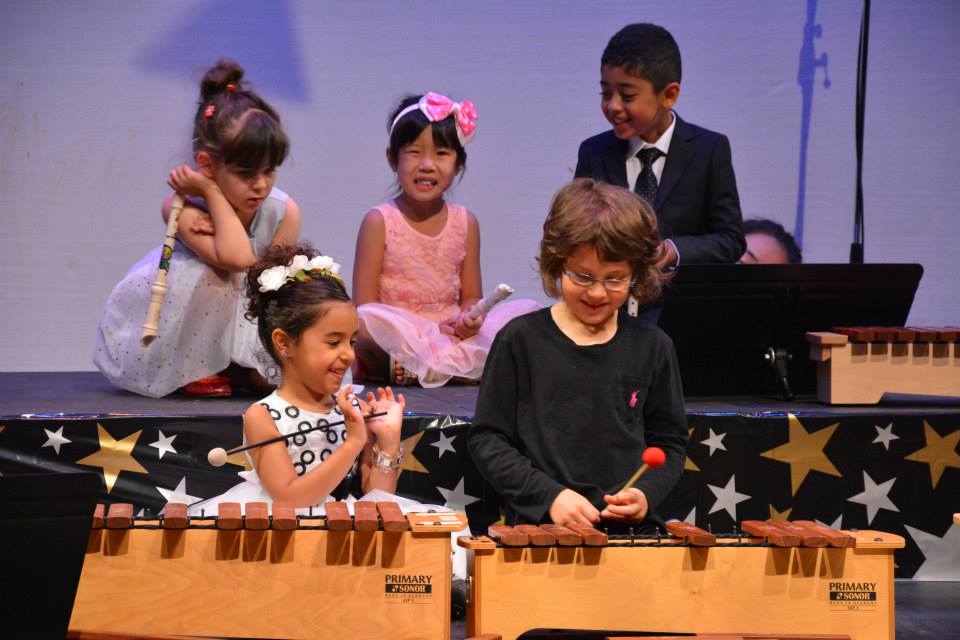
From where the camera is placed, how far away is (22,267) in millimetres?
5473

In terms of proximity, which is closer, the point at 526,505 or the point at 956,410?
the point at 526,505

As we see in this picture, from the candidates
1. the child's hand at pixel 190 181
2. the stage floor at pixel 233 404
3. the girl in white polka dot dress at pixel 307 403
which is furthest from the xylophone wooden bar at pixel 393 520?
the child's hand at pixel 190 181

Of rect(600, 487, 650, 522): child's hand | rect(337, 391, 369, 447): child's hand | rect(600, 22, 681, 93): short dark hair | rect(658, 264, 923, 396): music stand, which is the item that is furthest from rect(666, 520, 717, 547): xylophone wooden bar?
rect(600, 22, 681, 93): short dark hair

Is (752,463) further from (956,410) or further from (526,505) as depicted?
(526,505)

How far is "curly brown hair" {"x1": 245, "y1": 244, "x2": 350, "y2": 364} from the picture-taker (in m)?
3.44

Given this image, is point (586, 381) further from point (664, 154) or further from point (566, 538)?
point (664, 154)

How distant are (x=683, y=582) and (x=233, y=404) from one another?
6.67 ft

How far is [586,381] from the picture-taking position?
3.20m

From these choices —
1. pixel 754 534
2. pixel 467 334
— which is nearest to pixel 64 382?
pixel 467 334

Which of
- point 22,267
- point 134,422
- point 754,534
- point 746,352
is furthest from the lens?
point 22,267

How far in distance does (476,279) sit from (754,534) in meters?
2.59

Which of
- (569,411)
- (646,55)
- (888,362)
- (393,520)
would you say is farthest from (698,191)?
(393,520)

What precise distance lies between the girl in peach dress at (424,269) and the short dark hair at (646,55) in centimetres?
65

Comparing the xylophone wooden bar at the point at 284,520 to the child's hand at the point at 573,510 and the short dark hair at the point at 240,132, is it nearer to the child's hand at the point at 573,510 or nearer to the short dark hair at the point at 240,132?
the child's hand at the point at 573,510
